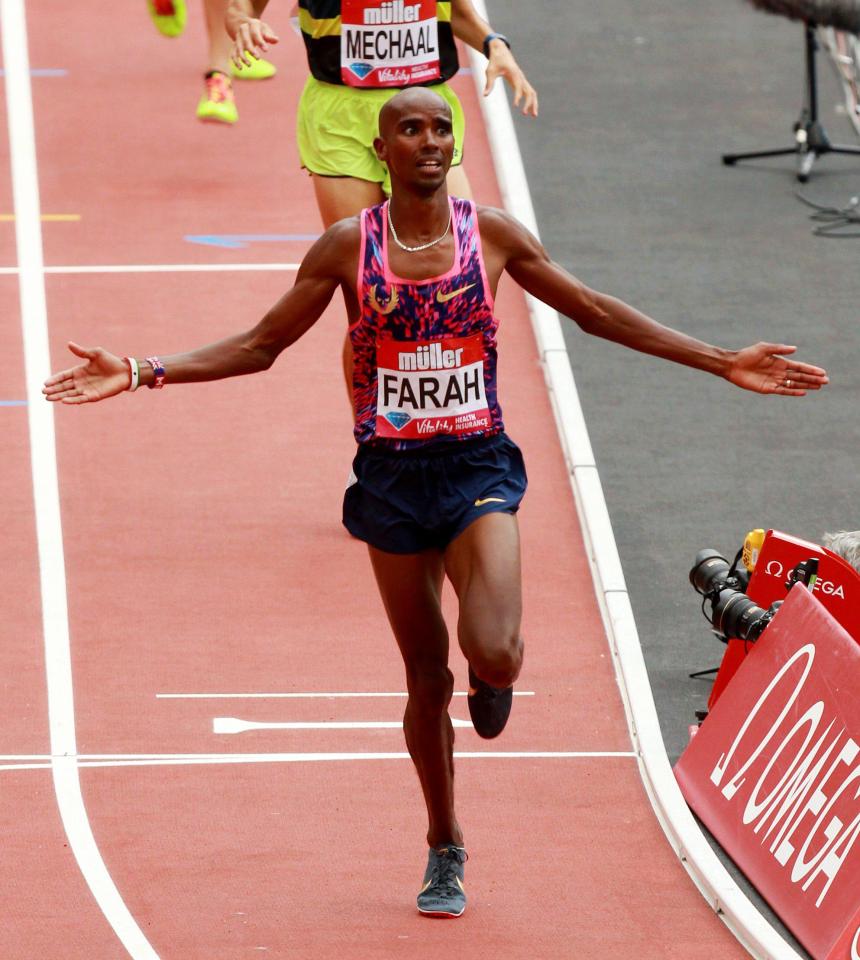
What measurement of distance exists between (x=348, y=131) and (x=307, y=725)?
8.14ft

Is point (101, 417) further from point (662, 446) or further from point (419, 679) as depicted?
point (419, 679)

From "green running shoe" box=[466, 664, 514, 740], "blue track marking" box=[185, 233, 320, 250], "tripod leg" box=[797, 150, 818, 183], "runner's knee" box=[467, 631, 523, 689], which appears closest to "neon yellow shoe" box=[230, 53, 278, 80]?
"blue track marking" box=[185, 233, 320, 250]

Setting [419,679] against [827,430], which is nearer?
[419,679]

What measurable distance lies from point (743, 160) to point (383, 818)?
7380 mm

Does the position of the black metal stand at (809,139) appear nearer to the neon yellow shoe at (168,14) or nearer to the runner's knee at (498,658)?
the neon yellow shoe at (168,14)

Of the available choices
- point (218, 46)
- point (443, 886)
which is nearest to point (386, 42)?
point (443, 886)

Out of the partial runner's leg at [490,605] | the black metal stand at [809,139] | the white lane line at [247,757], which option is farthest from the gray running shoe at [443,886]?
the black metal stand at [809,139]

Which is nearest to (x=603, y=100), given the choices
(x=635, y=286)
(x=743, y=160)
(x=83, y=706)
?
(x=743, y=160)

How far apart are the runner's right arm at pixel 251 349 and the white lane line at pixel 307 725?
1.95 m

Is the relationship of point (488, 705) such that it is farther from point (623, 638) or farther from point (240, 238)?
point (240, 238)

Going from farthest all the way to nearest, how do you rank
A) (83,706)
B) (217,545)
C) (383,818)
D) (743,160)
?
(743,160)
(217,545)
(83,706)
(383,818)

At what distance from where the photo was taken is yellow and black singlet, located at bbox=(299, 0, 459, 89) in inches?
323

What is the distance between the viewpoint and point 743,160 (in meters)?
13.1

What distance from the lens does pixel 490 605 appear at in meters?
5.53
